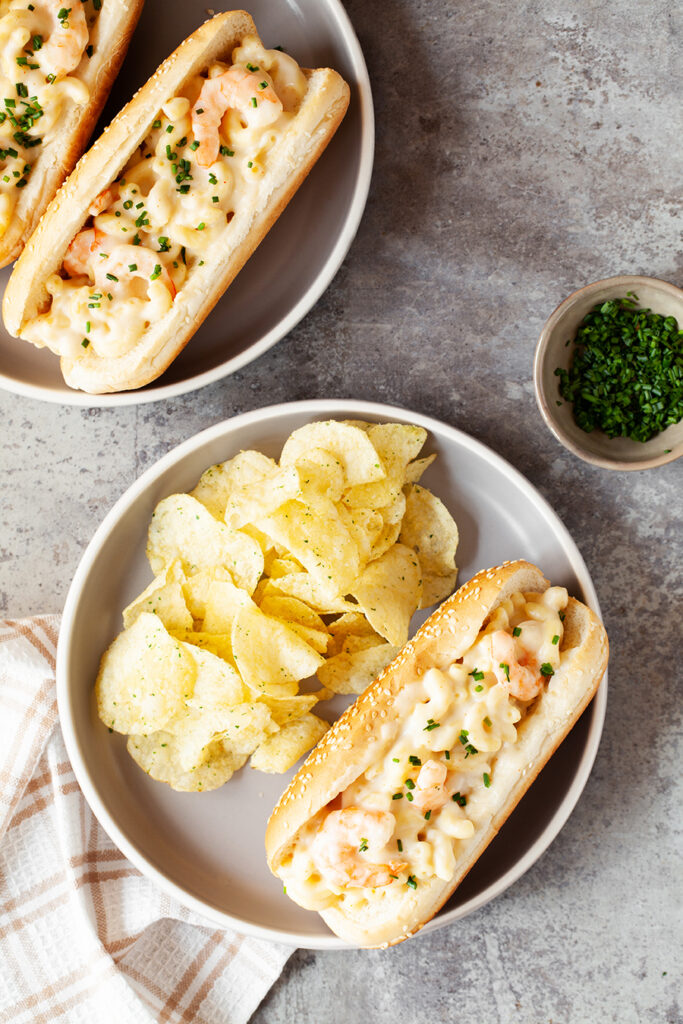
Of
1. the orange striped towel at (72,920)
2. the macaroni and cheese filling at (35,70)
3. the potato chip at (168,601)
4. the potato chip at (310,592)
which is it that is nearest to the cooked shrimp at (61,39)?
the macaroni and cheese filling at (35,70)

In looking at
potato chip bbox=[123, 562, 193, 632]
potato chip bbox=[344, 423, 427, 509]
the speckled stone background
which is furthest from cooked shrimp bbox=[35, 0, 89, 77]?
potato chip bbox=[123, 562, 193, 632]

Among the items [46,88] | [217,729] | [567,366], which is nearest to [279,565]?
[217,729]

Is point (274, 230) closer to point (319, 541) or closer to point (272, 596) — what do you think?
point (319, 541)

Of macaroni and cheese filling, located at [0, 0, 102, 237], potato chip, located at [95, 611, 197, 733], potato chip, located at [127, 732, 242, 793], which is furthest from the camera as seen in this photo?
potato chip, located at [127, 732, 242, 793]

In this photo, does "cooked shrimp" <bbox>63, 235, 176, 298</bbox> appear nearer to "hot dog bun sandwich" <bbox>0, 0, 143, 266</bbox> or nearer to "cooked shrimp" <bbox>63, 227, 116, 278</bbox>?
"cooked shrimp" <bbox>63, 227, 116, 278</bbox>

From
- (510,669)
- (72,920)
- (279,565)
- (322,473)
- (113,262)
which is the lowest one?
(72,920)
